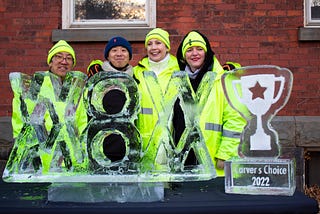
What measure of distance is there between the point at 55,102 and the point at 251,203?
0.92 meters

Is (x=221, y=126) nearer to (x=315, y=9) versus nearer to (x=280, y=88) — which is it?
(x=280, y=88)

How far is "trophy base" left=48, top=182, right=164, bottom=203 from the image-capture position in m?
1.70

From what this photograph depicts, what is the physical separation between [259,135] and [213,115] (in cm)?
66

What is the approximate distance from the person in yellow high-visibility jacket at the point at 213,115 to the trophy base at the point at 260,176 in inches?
20.7

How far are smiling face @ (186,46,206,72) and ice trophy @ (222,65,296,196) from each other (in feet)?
2.86

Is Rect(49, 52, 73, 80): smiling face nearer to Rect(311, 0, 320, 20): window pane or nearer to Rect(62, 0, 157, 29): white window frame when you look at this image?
Rect(62, 0, 157, 29): white window frame

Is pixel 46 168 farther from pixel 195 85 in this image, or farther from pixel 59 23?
pixel 59 23

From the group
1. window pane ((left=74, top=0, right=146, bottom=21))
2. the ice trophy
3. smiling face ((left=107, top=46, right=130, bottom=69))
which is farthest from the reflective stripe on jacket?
window pane ((left=74, top=0, right=146, bottom=21))

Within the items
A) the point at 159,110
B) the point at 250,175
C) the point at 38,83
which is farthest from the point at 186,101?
the point at 38,83

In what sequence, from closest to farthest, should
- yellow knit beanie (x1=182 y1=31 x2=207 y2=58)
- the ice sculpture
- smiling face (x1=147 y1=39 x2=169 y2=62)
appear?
the ice sculpture < yellow knit beanie (x1=182 y1=31 x2=207 y2=58) < smiling face (x1=147 y1=39 x2=169 y2=62)

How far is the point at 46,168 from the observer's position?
6.07 ft

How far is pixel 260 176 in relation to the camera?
1.80 meters

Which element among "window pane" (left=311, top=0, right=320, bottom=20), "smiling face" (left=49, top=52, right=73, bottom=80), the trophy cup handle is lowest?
the trophy cup handle

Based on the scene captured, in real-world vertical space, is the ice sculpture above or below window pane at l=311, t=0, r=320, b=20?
below
